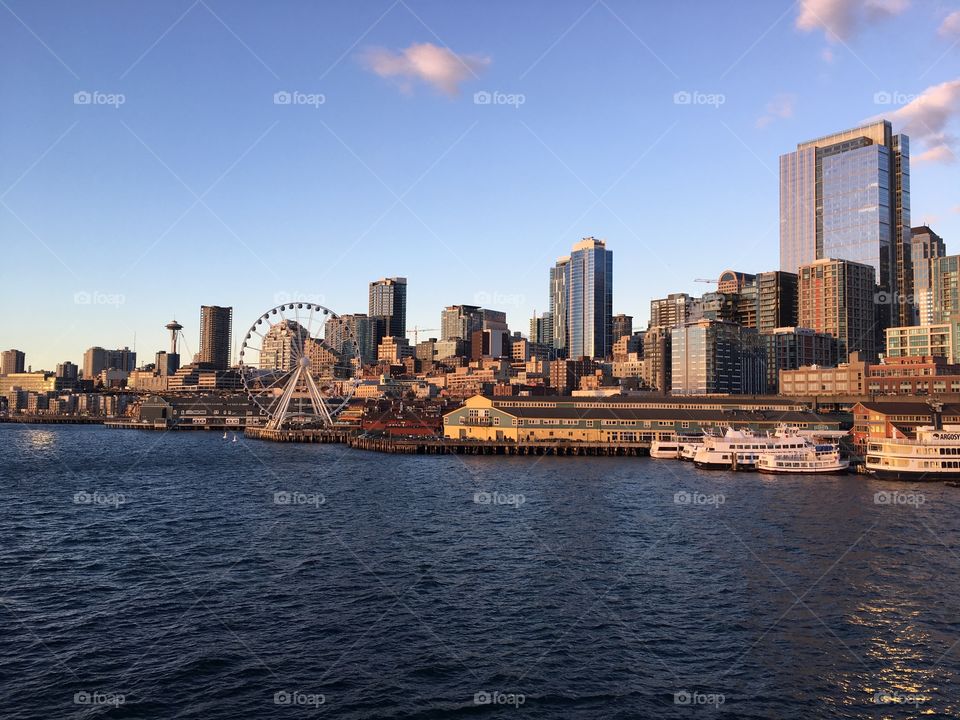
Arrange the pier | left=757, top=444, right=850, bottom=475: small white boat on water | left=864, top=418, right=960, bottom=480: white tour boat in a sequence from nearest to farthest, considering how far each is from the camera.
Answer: left=864, top=418, right=960, bottom=480: white tour boat
left=757, top=444, right=850, bottom=475: small white boat on water
the pier

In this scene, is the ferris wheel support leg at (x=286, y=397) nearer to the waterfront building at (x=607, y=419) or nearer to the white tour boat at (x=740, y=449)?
the waterfront building at (x=607, y=419)

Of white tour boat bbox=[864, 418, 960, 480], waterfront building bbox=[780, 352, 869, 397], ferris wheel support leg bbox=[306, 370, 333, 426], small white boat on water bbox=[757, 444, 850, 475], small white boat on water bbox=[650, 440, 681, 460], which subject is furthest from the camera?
waterfront building bbox=[780, 352, 869, 397]

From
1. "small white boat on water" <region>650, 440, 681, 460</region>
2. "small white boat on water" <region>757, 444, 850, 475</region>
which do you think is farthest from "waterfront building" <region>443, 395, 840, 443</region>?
"small white boat on water" <region>757, 444, 850, 475</region>

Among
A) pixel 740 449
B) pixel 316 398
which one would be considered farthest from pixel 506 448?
pixel 316 398

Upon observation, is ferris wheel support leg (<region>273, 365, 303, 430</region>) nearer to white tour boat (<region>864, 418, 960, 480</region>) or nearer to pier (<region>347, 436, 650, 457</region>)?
pier (<region>347, 436, 650, 457</region>)

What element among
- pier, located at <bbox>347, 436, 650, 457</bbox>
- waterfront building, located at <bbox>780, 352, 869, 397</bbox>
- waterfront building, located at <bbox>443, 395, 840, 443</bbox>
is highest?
waterfront building, located at <bbox>780, 352, 869, 397</bbox>

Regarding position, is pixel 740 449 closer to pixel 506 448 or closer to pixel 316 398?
pixel 506 448

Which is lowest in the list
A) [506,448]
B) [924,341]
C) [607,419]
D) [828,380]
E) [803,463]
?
[506,448]

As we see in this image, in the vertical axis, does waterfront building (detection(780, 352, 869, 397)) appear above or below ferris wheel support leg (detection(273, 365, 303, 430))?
above
